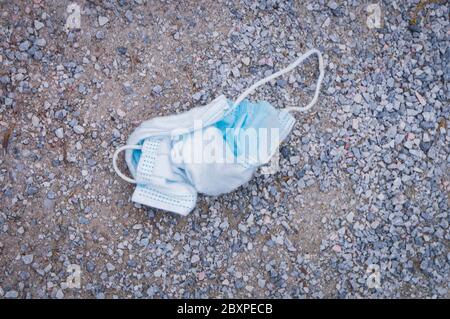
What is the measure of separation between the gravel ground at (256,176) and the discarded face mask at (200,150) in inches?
4.4

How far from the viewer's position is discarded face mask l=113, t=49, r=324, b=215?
6.98 ft

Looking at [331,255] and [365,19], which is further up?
[365,19]

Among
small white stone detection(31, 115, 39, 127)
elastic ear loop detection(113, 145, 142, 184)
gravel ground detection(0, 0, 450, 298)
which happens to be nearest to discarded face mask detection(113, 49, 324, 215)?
elastic ear loop detection(113, 145, 142, 184)

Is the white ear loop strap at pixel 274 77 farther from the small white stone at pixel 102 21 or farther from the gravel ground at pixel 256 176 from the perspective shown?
the small white stone at pixel 102 21

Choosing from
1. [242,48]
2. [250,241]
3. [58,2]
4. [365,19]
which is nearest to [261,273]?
[250,241]

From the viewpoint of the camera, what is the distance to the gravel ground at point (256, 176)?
2.28m

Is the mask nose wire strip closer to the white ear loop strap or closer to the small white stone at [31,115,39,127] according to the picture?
the white ear loop strap

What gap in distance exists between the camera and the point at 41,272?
2264mm

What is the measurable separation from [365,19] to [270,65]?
47cm

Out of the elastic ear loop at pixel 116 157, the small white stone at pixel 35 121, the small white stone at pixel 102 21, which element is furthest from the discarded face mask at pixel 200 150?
the small white stone at pixel 102 21

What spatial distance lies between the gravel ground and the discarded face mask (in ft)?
0.36

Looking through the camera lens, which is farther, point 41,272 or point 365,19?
point 365,19
